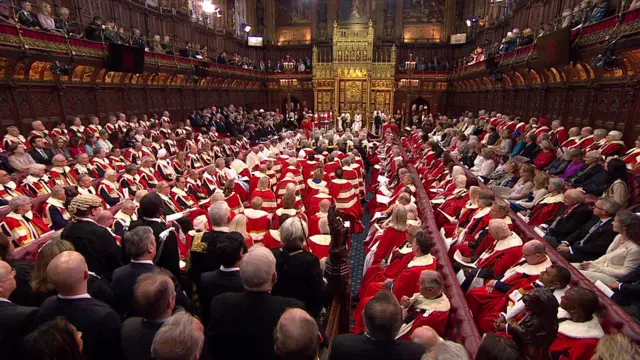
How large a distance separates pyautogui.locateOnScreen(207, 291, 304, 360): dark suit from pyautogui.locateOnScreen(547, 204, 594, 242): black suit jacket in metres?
4.92

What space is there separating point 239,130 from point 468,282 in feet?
55.3

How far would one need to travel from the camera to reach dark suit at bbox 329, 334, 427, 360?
2.13 m

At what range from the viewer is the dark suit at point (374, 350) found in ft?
6.98

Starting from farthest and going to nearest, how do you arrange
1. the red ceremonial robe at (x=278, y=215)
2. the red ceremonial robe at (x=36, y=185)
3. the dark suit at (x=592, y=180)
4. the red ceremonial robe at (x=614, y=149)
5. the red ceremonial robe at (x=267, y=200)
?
1. the red ceremonial robe at (x=614, y=149)
2. the red ceremonial robe at (x=36, y=185)
3. the red ceremonial robe at (x=267, y=200)
4. the dark suit at (x=592, y=180)
5. the red ceremonial robe at (x=278, y=215)

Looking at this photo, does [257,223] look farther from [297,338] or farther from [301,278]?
[297,338]

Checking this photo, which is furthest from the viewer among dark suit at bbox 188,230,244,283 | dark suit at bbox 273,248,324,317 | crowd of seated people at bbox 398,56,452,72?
crowd of seated people at bbox 398,56,452,72

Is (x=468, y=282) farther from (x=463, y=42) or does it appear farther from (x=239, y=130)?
(x=463, y=42)

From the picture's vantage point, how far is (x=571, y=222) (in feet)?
17.7

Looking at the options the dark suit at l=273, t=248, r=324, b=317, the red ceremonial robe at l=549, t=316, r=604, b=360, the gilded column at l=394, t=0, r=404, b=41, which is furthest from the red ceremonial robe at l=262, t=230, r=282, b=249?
the gilded column at l=394, t=0, r=404, b=41

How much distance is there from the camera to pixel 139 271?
293 cm

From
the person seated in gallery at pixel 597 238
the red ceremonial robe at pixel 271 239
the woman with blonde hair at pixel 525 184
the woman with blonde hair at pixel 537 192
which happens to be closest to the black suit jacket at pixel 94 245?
the red ceremonial robe at pixel 271 239

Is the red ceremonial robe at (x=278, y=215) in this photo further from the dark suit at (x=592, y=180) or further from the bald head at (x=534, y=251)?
the dark suit at (x=592, y=180)

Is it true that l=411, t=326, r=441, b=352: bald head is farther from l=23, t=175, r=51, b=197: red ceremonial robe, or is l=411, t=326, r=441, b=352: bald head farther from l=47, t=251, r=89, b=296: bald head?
l=23, t=175, r=51, b=197: red ceremonial robe

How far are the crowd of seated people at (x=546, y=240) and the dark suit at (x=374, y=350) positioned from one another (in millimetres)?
793
